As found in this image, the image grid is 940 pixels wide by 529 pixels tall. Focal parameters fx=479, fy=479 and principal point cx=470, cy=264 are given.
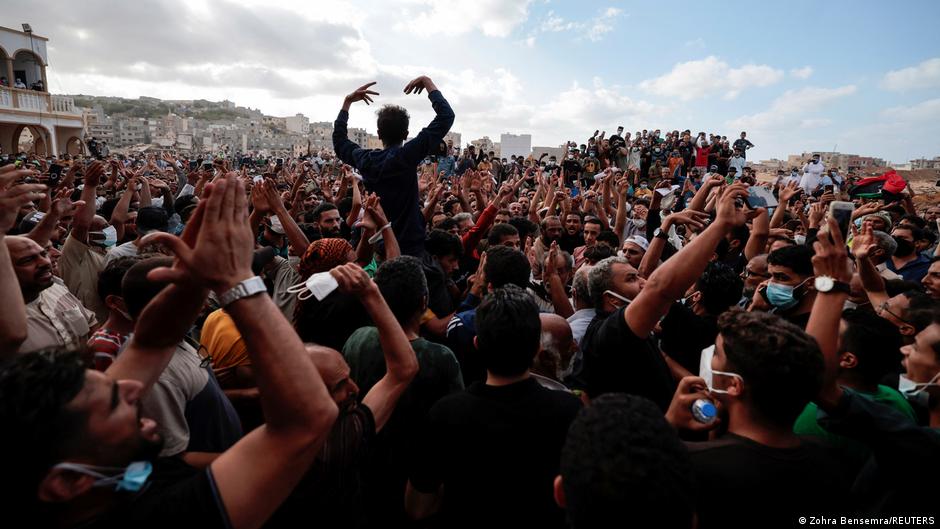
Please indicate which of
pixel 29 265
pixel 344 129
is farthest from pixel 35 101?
pixel 29 265

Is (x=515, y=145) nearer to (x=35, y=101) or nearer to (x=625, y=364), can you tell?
(x=625, y=364)

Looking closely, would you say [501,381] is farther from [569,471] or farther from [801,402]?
[801,402]

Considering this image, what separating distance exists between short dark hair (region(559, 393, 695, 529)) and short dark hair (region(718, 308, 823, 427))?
60 cm

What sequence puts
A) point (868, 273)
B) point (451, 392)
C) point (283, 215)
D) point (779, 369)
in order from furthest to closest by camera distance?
point (283, 215), point (868, 273), point (451, 392), point (779, 369)

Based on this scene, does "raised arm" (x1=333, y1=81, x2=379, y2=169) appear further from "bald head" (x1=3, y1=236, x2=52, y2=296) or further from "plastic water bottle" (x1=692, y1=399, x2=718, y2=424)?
"plastic water bottle" (x1=692, y1=399, x2=718, y2=424)

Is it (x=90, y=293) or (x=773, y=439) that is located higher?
(x=773, y=439)

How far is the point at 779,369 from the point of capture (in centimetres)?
163

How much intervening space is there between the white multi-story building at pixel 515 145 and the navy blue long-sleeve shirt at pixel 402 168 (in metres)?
26.2

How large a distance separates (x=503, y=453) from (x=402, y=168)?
3.08m

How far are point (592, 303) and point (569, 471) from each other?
222 cm

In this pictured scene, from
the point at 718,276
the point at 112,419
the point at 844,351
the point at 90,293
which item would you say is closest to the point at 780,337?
the point at 844,351

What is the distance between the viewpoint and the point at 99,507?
118 centimetres

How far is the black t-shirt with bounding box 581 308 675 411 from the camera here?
7.29ft

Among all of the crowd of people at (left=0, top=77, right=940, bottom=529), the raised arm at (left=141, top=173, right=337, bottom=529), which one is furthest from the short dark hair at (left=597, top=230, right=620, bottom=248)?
the raised arm at (left=141, top=173, right=337, bottom=529)
